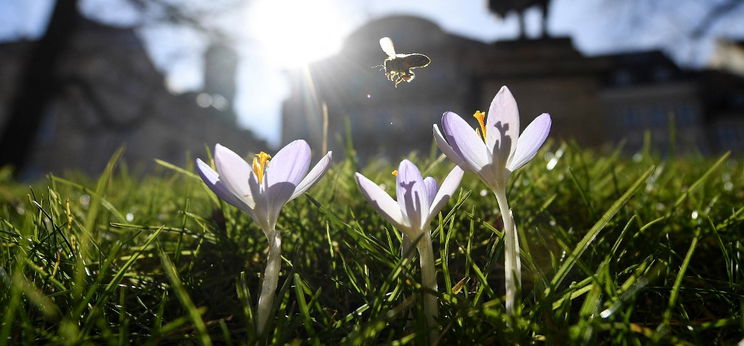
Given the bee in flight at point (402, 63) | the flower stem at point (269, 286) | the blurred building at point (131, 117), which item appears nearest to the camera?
the flower stem at point (269, 286)

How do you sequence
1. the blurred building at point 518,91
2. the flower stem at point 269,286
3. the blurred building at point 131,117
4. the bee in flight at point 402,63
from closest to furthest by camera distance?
the flower stem at point 269,286
the bee in flight at point 402,63
the blurred building at point 518,91
the blurred building at point 131,117

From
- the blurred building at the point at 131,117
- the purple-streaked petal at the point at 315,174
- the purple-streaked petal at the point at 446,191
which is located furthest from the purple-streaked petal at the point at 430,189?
the blurred building at the point at 131,117

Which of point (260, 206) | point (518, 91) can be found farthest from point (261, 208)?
point (518, 91)

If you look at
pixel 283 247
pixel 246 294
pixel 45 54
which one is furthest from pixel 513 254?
pixel 45 54

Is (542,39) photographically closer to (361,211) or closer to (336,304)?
(361,211)

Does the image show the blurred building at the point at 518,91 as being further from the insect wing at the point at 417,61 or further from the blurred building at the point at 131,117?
the blurred building at the point at 131,117

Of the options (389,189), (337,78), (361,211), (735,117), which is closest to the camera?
(361,211)
